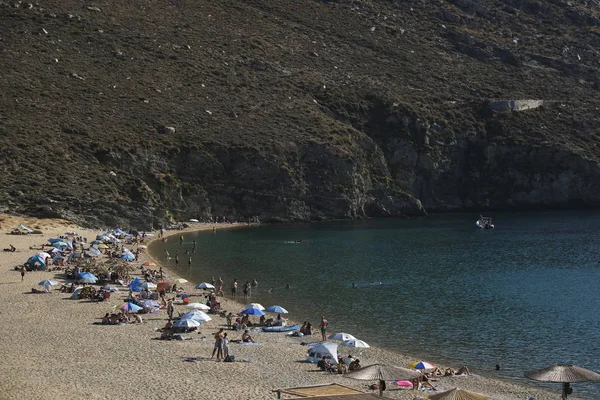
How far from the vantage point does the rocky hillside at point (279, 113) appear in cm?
9662

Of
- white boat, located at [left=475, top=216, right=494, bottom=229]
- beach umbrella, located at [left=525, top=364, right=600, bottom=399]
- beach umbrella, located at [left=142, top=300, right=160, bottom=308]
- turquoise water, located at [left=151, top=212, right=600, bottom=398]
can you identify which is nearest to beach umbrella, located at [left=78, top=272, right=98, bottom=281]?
beach umbrella, located at [left=142, top=300, right=160, bottom=308]

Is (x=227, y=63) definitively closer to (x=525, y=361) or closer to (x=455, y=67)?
(x=455, y=67)

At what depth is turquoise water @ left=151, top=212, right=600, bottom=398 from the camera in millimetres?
38656

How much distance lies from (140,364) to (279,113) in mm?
85420

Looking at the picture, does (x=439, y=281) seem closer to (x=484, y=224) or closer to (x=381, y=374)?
(x=381, y=374)

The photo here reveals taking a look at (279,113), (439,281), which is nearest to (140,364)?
(439,281)

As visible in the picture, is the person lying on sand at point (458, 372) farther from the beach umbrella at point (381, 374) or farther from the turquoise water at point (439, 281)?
the beach umbrella at point (381, 374)

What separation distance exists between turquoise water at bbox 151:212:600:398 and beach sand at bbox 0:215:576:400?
481cm

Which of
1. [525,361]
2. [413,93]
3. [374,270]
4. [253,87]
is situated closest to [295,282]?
[374,270]

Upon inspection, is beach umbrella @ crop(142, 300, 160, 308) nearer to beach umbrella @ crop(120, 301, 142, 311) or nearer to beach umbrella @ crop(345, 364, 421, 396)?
beach umbrella @ crop(120, 301, 142, 311)

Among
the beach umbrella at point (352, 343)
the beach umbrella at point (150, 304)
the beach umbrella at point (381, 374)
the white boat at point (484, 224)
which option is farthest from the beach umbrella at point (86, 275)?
the white boat at point (484, 224)

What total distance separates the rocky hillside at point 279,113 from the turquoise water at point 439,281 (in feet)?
31.8

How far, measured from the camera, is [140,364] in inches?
1256

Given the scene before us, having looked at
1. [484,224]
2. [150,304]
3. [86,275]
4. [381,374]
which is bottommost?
→ [484,224]
